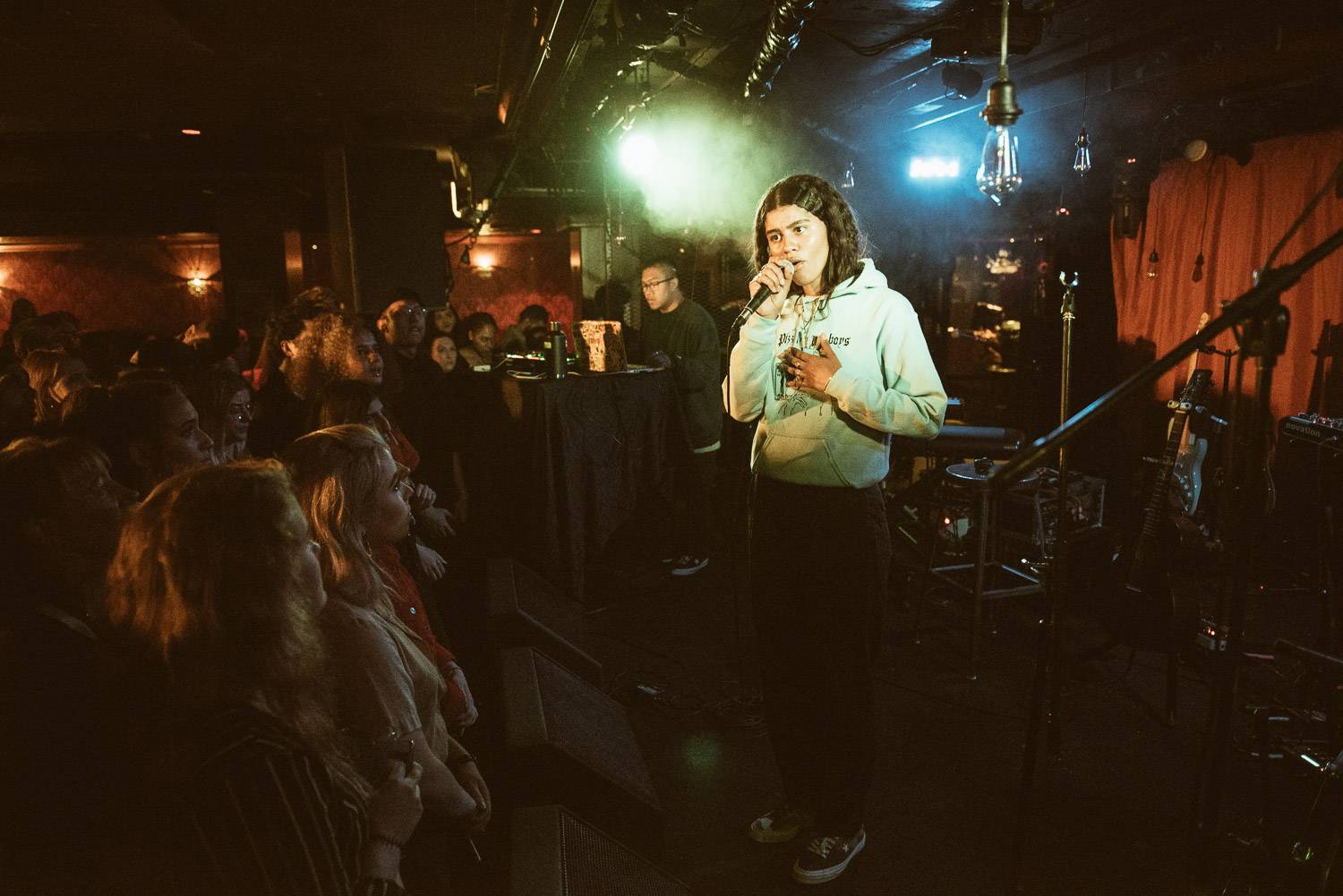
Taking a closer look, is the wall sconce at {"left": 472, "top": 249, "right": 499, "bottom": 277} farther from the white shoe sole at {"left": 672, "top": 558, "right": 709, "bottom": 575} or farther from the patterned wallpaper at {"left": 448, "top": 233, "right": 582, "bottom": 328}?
the white shoe sole at {"left": 672, "top": 558, "right": 709, "bottom": 575}

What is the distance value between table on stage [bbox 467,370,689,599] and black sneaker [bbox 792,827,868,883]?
2232 millimetres

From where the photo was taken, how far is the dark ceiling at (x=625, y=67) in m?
4.38

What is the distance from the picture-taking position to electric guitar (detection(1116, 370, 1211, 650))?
3.77 metres

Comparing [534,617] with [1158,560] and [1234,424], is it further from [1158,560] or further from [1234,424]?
[1158,560]

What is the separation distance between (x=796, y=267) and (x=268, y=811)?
1.84 meters

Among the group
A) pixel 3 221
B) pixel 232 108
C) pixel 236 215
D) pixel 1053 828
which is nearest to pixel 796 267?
pixel 1053 828

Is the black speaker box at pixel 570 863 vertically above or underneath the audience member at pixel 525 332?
underneath

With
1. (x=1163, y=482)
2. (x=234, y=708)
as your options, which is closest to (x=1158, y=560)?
(x=1163, y=482)

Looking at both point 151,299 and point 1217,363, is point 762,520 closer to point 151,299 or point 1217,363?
point 1217,363

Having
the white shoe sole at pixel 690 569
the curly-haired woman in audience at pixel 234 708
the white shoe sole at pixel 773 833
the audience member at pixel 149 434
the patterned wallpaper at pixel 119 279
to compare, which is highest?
the patterned wallpaper at pixel 119 279

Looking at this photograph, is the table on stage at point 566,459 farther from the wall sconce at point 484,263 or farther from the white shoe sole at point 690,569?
the wall sconce at point 484,263

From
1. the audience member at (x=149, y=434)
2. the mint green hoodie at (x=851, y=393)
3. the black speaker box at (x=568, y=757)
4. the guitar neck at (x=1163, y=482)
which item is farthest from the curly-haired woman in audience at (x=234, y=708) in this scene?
the guitar neck at (x=1163, y=482)

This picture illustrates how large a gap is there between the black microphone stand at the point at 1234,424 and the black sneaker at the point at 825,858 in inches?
46.4

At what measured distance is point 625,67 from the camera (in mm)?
4723
